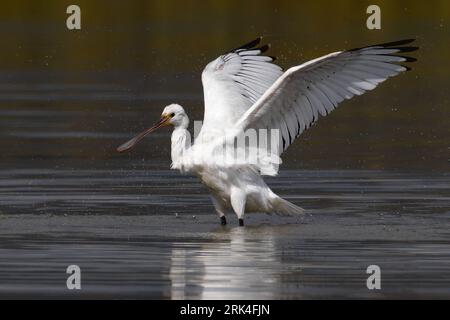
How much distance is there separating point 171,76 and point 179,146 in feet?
48.4

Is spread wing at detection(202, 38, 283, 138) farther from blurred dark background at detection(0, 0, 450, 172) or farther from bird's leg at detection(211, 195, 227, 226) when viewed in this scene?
blurred dark background at detection(0, 0, 450, 172)

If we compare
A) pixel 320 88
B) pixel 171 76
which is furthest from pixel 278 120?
pixel 171 76

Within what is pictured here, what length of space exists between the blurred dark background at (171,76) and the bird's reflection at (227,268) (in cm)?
552

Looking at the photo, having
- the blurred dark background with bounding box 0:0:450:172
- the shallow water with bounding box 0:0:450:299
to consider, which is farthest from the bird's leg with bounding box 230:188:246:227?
the blurred dark background with bounding box 0:0:450:172

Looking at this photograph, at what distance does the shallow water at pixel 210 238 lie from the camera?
12000mm

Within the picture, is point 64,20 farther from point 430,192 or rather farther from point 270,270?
point 270,270

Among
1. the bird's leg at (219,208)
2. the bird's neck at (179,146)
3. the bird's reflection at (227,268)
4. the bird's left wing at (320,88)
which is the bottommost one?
the bird's reflection at (227,268)

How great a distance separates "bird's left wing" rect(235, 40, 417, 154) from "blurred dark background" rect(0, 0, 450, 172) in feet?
12.8

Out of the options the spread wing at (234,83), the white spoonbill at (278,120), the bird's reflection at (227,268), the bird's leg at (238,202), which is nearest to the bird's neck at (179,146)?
the white spoonbill at (278,120)

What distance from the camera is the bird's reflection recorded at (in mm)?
11688

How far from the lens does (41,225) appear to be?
1522 centimetres

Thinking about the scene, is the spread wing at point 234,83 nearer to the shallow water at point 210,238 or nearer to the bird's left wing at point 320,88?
the bird's left wing at point 320,88
